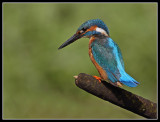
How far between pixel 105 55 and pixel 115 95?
0.45 meters

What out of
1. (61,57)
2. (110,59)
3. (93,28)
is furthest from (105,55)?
(61,57)

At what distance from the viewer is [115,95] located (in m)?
2.77

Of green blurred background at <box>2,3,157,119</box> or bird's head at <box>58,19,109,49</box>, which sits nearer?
bird's head at <box>58,19,109,49</box>

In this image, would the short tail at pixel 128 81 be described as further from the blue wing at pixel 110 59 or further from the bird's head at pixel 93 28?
the bird's head at pixel 93 28

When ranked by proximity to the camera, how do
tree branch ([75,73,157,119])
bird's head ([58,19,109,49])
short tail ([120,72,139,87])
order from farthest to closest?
bird's head ([58,19,109,49])
short tail ([120,72,139,87])
tree branch ([75,73,157,119])

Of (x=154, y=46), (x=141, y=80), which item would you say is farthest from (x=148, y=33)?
(x=141, y=80)

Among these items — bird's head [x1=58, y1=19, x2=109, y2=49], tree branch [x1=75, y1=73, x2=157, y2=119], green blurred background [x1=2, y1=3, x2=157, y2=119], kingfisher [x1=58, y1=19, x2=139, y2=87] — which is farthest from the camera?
green blurred background [x1=2, y1=3, x2=157, y2=119]

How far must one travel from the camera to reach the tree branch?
2.68 m

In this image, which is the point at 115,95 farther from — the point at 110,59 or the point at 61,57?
the point at 61,57

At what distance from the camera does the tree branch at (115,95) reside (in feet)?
8.80

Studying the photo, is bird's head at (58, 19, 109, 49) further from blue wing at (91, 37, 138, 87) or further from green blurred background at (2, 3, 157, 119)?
green blurred background at (2, 3, 157, 119)

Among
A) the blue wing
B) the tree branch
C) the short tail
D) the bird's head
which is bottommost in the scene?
the tree branch


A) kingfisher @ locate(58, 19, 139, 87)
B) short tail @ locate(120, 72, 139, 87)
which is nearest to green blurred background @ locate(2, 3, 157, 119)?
kingfisher @ locate(58, 19, 139, 87)

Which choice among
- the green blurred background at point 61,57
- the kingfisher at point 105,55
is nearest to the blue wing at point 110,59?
the kingfisher at point 105,55
